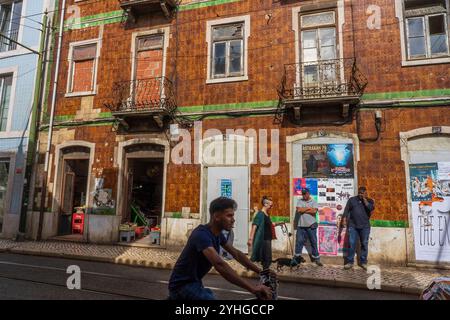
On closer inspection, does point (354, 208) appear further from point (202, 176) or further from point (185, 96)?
point (185, 96)

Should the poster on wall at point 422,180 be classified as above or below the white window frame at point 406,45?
below

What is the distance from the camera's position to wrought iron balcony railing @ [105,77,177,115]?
11625 millimetres

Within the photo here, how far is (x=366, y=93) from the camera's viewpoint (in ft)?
32.1

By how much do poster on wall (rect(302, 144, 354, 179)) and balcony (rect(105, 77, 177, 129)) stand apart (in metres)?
5.24

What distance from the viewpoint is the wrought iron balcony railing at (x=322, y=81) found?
970cm

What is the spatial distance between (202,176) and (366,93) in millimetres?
6021

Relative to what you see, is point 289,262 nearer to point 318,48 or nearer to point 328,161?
point 328,161

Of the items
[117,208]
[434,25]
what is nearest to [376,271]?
[434,25]

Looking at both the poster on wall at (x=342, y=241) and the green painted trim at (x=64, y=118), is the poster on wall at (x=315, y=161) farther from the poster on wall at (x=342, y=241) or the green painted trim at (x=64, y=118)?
the green painted trim at (x=64, y=118)

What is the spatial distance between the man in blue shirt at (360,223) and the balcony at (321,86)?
2.69m

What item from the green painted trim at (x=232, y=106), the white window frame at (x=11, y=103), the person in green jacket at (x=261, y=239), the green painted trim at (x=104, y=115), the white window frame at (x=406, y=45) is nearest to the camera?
the person in green jacket at (x=261, y=239)

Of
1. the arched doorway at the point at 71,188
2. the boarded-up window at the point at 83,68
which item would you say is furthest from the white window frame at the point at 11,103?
the boarded-up window at the point at 83,68

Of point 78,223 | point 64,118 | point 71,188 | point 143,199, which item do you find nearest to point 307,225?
point 143,199

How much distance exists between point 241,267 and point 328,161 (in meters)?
4.26
